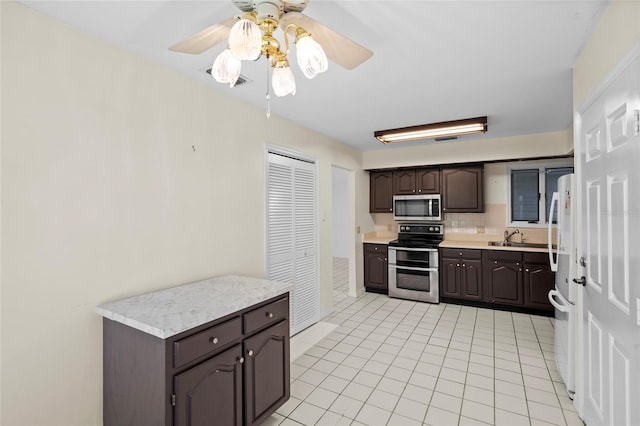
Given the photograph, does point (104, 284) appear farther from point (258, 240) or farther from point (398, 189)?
point (398, 189)

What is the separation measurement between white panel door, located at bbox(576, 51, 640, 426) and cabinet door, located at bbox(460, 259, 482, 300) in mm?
2283

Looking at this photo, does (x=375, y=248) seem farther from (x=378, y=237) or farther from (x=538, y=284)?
(x=538, y=284)

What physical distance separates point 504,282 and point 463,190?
141cm

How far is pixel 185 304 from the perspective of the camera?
5.63ft

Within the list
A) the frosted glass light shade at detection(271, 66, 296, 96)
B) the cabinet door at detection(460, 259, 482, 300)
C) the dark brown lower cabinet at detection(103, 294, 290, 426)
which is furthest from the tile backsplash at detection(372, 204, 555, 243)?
the frosted glass light shade at detection(271, 66, 296, 96)

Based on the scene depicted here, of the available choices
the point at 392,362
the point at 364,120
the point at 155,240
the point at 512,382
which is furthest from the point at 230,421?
the point at 364,120

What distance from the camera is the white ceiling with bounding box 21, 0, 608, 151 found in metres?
1.51

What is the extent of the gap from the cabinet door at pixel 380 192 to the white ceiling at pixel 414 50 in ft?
6.48

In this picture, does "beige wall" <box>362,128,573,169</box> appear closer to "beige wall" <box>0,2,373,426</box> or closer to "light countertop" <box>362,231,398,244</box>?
"light countertop" <box>362,231,398,244</box>

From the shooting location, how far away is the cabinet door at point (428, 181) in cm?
474

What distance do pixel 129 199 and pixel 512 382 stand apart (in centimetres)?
316

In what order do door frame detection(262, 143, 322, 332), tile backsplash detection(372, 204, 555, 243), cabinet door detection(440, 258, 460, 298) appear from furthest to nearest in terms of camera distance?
tile backsplash detection(372, 204, 555, 243), cabinet door detection(440, 258, 460, 298), door frame detection(262, 143, 322, 332)

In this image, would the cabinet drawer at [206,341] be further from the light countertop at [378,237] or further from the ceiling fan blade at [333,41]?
the light countertop at [378,237]

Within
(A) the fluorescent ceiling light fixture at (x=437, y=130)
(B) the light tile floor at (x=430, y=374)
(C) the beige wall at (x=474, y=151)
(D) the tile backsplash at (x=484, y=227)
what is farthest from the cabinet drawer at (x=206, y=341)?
(D) the tile backsplash at (x=484, y=227)
